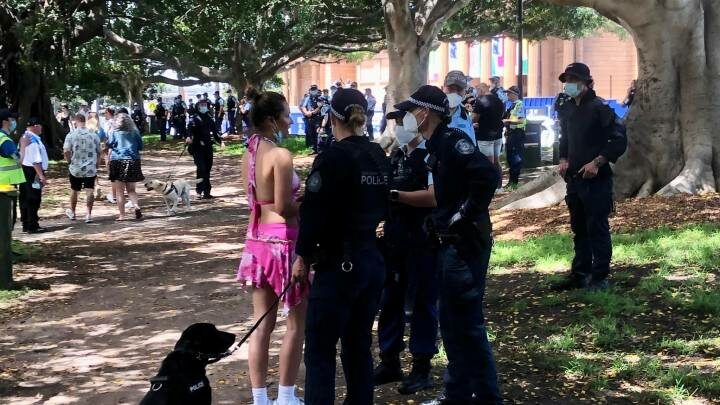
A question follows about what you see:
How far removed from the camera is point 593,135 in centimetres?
745

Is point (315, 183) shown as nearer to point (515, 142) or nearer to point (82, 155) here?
point (82, 155)

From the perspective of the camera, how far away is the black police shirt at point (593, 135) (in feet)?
24.1

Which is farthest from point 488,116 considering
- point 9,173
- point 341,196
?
point 341,196

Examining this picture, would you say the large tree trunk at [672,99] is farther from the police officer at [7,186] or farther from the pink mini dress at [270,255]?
the pink mini dress at [270,255]

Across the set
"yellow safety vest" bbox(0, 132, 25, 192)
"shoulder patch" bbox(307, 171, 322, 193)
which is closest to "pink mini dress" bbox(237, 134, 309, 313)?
"shoulder patch" bbox(307, 171, 322, 193)

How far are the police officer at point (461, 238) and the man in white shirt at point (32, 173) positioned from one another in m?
9.73

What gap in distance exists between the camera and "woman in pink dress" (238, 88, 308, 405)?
498cm

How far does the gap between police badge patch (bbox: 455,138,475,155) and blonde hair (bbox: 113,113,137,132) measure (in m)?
10.6

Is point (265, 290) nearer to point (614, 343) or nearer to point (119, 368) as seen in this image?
point (119, 368)

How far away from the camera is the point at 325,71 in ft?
272

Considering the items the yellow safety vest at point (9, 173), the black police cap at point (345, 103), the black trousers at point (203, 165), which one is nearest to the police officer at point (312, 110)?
the black trousers at point (203, 165)

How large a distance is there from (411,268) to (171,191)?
10.4m

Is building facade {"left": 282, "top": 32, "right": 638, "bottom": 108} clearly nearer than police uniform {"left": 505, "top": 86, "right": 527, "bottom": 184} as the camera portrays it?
No

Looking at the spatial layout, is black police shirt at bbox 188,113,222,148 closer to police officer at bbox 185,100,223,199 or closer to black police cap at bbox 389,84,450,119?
police officer at bbox 185,100,223,199
